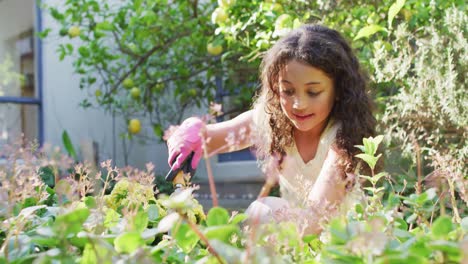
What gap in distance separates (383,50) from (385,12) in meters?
0.33

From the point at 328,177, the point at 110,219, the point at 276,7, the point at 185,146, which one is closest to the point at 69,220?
the point at 110,219

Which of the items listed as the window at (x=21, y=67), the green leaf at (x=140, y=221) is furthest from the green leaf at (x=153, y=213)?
the window at (x=21, y=67)

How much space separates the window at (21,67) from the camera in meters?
6.22

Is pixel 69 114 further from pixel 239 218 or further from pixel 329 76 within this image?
pixel 239 218

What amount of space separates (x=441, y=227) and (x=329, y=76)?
62.1 inches

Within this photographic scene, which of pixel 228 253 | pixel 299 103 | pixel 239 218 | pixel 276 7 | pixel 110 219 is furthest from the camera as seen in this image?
pixel 276 7

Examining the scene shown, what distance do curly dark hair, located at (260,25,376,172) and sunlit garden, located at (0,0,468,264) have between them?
0.44 feet

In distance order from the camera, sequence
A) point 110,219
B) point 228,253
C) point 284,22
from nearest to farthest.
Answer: point 228,253
point 110,219
point 284,22

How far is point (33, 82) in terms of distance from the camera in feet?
21.0

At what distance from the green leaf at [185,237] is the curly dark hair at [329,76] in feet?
4.35

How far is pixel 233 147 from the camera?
82cm

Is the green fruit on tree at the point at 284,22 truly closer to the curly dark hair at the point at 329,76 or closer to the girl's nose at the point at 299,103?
the curly dark hair at the point at 329,76

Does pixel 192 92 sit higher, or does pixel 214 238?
pixel 192 92

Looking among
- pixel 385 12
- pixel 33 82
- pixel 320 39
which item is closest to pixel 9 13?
pixel 33 82
